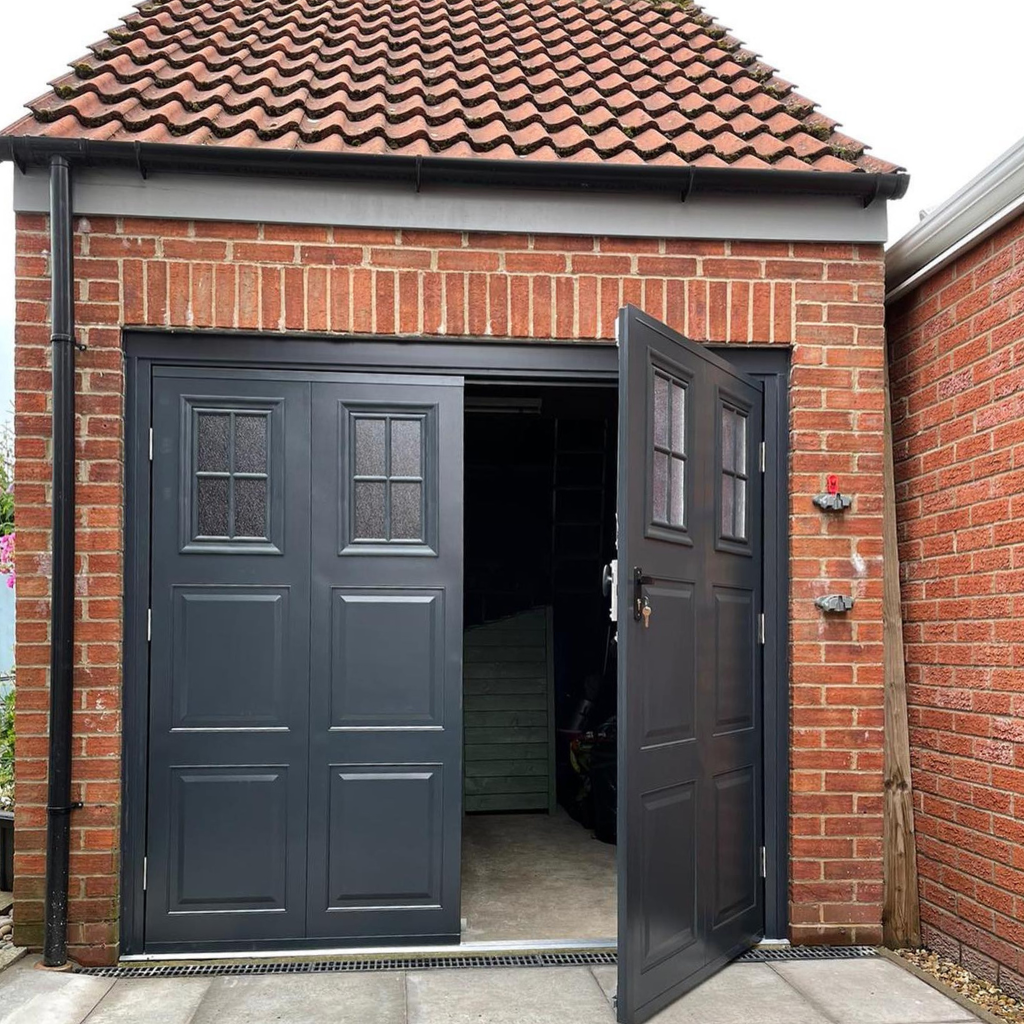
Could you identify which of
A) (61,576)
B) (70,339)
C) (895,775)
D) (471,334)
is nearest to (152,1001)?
(61,576)

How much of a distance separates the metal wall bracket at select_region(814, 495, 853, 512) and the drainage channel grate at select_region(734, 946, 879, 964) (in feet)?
6.06

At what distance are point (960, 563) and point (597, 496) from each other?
3861mm

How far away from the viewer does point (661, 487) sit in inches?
143

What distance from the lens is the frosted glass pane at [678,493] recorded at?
12.1 ft

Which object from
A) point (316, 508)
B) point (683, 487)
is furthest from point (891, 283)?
point (316, 508)

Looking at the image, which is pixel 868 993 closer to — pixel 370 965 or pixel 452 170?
pixel 370 965

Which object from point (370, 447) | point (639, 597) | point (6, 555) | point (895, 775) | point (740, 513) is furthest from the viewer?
point (6, 555)

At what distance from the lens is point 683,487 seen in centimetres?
375

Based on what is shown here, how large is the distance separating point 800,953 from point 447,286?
3135 millimetres

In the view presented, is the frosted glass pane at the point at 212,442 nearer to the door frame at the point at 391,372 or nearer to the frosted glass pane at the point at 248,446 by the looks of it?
the frosted glass pane at the point at 248,446

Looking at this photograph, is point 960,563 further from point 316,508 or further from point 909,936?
point 316,508

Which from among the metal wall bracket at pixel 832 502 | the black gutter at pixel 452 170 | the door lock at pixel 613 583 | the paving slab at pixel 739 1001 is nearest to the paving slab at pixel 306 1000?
the paving slab at pixel 739 1001

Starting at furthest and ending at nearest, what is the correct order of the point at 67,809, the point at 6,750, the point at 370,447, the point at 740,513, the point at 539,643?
the point at 539,643 → the point at 6,750 → the point at 740,513 → the point at 370,447 → the point at 67,809

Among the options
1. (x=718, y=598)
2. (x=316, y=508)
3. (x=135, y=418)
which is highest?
(x=135, y=418)
